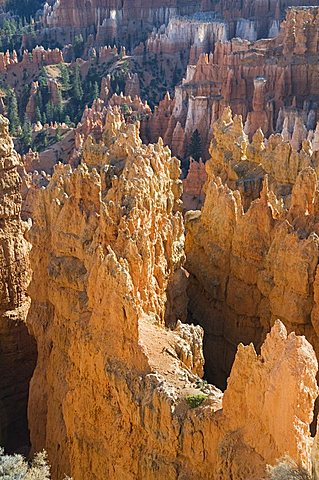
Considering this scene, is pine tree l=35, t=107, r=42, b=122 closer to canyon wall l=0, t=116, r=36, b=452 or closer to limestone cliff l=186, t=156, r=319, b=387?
canyon wall l=0, t=116, r=36, b=452

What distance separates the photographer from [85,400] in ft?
40.2

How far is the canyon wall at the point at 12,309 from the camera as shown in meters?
17.0

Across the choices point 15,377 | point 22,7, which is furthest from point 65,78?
point 15,377

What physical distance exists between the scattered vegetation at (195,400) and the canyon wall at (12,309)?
316 inches

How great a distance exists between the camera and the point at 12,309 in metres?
17.7

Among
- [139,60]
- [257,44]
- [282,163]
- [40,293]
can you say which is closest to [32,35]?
[139,60]

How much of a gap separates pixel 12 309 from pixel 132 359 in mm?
6995

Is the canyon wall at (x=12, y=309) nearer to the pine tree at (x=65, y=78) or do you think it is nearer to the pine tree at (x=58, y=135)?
the pine tree at (x=58, y=135)

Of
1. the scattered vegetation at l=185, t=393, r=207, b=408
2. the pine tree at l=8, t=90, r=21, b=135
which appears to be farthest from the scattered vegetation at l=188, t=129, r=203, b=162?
the scattered vegetation at l=185, t=393, r=207, b=408

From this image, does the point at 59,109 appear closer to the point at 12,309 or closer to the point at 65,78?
the point at 65,78

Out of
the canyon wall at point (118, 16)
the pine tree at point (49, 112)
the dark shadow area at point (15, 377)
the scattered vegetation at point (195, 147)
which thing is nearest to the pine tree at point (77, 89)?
the pine tree at point (49, 112)

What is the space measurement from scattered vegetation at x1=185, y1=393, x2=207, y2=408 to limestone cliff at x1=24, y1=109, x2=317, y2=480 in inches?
1.4

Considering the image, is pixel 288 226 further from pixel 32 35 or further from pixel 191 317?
pixel 32 35

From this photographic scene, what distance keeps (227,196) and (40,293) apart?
210 inches
